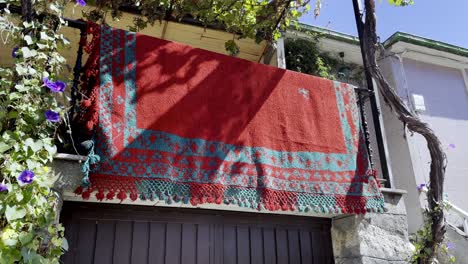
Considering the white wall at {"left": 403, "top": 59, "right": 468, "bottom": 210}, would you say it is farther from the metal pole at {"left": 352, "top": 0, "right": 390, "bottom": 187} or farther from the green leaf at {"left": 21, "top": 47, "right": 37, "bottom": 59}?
the green leaf at {"left": 21, "top": 47, "right": 37, "bottom": 59}

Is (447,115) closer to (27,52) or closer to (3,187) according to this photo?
(27,52)

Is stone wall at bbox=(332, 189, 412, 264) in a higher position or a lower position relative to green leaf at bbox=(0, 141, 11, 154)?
lower

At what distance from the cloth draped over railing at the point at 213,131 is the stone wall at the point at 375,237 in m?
0.19

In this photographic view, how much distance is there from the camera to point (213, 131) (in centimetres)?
292

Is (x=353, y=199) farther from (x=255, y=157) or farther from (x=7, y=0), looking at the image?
(x=7, y=0)

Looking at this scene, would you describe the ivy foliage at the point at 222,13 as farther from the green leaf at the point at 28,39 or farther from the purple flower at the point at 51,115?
the purple flower at the point at 51,115

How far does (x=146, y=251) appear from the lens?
288 cm

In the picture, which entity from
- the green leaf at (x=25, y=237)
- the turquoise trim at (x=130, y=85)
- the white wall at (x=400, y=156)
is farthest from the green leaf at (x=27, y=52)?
the white wall at (x=400, y=156)

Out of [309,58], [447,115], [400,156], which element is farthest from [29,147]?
[447,115]

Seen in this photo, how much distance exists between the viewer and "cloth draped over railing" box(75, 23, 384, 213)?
99.9 inches

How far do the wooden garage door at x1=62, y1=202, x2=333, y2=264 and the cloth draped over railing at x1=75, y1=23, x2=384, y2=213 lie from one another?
446mm

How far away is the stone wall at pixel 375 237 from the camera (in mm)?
3264

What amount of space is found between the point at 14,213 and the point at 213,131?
1400 millimetres

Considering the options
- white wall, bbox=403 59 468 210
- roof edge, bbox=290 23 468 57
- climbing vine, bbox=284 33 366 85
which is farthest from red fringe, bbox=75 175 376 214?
white wall, bbox=403 59 468 210
